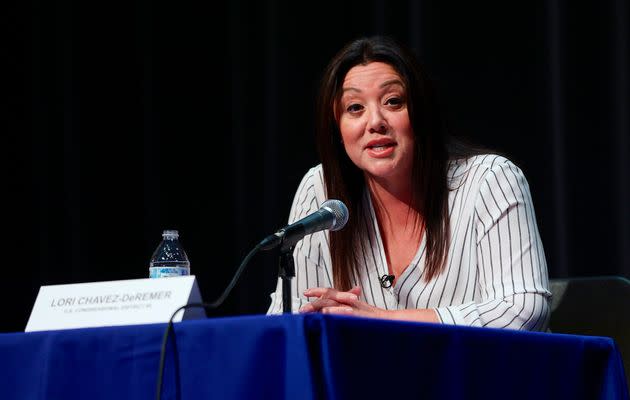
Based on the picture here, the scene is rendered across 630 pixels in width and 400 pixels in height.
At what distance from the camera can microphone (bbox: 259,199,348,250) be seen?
54.1 inches

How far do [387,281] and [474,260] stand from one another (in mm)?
209

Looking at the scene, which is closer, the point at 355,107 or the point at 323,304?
the point at 323,304

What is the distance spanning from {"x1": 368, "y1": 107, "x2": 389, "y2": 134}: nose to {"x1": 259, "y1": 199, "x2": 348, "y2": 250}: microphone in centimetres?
61

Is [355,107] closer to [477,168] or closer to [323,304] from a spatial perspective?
[477,168]

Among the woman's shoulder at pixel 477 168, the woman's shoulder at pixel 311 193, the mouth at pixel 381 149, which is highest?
the mouth at pixel 381 149

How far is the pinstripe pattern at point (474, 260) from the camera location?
1821mm

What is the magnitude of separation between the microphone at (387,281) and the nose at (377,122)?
327 mm

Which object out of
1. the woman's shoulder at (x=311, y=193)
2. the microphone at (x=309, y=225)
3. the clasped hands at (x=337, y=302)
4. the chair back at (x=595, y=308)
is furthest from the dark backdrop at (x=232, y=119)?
the microphone at (x=309, y=225)

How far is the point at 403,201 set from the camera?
7.46 feet

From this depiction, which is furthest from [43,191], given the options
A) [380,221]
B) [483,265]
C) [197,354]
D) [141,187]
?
[197,354]

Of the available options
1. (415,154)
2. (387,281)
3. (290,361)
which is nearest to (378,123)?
(415,154)

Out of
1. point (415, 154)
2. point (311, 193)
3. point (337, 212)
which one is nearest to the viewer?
point (337, 212)

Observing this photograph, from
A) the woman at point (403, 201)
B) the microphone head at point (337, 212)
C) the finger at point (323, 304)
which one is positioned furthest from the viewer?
the woman at point (403, 201)

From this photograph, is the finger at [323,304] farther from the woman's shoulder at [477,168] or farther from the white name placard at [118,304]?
the woman's shoulder at [477,168]
